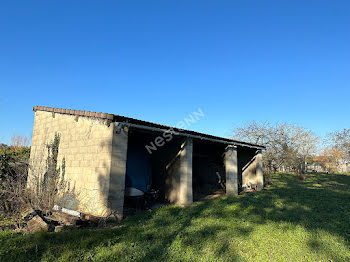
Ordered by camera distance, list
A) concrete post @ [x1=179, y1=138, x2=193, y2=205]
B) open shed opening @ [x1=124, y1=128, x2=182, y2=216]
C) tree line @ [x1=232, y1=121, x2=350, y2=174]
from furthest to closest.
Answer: tree line @ [x1=232, y1=121, x2=350, y2=174] < concrete post @ [x1=179, y1=138, x2=193, y2=205] < open shed opening @ [x1=124, y1=128, x2=182, y2=216]

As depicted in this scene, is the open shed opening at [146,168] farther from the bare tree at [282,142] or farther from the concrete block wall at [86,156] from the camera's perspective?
the bare tree at [282,142]

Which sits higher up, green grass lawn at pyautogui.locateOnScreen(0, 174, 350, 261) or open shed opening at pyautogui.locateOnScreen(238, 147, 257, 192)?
open shed opening at pyautogui.locateOnScreen(238, 147, 257, 192)

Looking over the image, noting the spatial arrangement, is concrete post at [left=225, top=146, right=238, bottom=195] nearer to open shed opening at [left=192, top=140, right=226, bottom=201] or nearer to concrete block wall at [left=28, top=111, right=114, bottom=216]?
open shed opening at [left=192, top=140, right=226, bottom=201]

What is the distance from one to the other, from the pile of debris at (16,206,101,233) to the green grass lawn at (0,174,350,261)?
451 mm

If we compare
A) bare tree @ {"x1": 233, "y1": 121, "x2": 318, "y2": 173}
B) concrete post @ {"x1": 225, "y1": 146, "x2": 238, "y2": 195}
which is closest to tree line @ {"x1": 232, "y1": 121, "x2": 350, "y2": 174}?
bare tree @ {"x1": 233, "y1": 121, "x2": 318, "y2": 173}

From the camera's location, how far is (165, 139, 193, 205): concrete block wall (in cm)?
945

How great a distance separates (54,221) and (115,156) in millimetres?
2426

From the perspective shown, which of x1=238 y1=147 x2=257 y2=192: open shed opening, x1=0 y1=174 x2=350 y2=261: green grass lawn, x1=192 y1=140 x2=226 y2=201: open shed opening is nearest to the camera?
x1=0 y1=174 x2=350 y2=261: green grass lawn

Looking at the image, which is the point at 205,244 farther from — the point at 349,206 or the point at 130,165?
the point at 349,206

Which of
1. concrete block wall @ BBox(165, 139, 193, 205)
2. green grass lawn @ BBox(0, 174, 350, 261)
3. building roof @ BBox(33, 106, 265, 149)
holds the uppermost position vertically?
building roof @ BBox(33, 106, 265, 149)

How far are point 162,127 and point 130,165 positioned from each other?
229cm

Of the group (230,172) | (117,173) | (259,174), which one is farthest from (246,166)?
(117,173)

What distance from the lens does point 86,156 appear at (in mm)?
8016

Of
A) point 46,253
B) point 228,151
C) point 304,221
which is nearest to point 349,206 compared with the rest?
point 304,221
